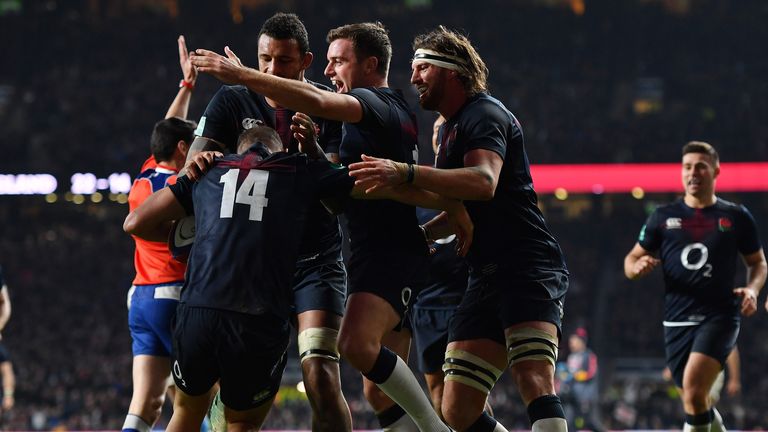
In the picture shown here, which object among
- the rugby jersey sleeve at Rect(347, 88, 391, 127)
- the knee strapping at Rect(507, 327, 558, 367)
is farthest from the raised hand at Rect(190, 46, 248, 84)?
the knee strapping at Rect(507, 327, 558, 367)

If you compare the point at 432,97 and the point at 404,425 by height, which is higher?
the point at 432,97

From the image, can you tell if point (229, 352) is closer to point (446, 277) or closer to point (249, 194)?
point (249, 194)

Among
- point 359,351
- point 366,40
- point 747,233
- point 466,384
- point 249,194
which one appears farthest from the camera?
point 747,233

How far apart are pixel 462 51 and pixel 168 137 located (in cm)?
233

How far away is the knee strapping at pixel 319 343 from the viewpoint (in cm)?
506

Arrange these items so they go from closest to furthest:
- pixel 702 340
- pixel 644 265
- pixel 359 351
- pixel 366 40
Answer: pixel 359 351, pixel 366 40, pixel 644 265, pixel 702 340

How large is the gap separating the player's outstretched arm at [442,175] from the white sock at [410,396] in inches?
38.1

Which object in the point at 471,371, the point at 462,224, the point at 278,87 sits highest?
the point at 278,87

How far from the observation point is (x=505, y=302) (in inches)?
196

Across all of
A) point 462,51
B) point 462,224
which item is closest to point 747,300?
point 462,224

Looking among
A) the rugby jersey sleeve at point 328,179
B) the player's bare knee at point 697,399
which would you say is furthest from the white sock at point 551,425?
the player's bare knee at point 697,399

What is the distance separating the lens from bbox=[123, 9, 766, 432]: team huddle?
4.43 meters

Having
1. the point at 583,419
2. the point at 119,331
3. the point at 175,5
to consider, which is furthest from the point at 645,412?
the point at 175,5

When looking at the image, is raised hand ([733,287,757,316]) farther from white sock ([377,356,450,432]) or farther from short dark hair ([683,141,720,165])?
white sock ([377,356,450,432])
